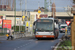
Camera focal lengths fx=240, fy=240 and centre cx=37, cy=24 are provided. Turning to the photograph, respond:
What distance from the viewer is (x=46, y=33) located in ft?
94.4

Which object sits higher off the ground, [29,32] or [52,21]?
[52,21]

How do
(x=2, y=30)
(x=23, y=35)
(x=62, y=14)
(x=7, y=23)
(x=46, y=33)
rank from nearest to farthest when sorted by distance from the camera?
(x=46, y=33) < (x=23, y=35) < (x=2, y=30) < (x=7, y=23) < (x=62, y=14)

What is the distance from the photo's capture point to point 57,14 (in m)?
81.8

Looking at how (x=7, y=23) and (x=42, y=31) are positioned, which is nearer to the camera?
(x=42, y=31)

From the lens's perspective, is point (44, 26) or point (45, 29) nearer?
point (45, 29)

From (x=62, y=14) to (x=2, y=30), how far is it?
37.3m

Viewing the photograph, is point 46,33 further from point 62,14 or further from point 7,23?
point 62,14

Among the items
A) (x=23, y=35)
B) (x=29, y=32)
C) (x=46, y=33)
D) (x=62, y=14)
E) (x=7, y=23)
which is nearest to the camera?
(x=46, y=33)

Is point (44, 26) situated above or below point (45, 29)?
above

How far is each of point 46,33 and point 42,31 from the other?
0.54 metres

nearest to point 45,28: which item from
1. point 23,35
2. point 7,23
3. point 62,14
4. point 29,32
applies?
point 23,35

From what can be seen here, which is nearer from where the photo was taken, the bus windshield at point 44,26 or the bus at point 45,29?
the bus at point 45,29

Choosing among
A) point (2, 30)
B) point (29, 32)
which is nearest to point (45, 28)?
point (29, 32)

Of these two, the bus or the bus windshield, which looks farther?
the bus windshield
